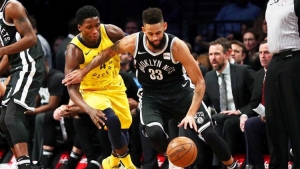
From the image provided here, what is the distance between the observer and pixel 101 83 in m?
9.03

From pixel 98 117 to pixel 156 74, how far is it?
778mm

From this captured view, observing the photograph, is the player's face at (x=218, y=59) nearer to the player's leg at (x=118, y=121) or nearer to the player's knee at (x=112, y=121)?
the player's leg at (x=118, y=121)

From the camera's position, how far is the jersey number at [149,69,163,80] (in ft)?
27.7

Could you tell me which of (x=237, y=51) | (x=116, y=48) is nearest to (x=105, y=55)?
(x=116, y=48)

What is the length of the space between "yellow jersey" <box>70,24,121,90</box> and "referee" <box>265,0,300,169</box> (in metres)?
2.10

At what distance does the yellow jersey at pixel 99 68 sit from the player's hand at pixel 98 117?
0.69m

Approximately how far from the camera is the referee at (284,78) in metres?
7.56

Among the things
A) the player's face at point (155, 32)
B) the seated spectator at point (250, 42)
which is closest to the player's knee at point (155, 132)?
the player's face at point (155, 32)

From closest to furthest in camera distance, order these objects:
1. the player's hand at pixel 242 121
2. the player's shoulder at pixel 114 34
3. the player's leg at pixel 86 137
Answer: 1. the player's shoulder at pixel 114 34
2. the player's hand at pixel 242 121
3. the player's leg at pixel 86 137

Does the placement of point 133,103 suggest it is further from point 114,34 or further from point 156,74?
point 156,74

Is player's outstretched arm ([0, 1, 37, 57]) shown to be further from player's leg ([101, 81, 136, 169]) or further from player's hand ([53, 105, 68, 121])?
player's hand ([53, 105, 68, 121])

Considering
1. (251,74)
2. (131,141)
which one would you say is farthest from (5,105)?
(251,74)

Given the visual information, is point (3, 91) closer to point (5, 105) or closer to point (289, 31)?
point (5, 105)

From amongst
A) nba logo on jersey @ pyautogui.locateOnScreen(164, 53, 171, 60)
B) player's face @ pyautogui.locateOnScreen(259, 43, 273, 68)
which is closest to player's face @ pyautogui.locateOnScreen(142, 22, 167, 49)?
nba logo on jersey @ pyautogui.locateOnScreen(164, 53, 171, 60)
